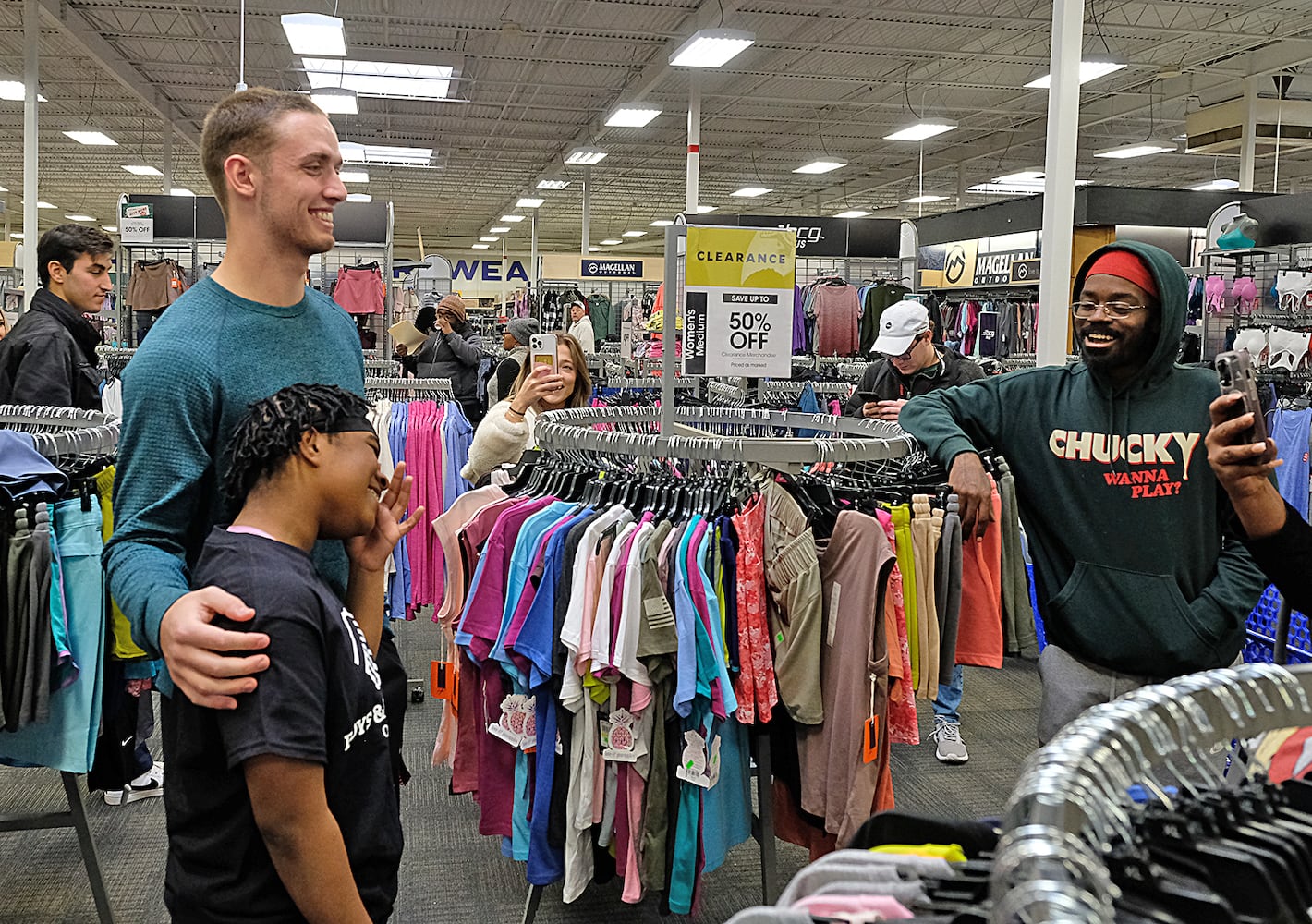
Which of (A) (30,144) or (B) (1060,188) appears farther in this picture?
(A) (30,144)

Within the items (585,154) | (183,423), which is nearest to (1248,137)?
(585,154)

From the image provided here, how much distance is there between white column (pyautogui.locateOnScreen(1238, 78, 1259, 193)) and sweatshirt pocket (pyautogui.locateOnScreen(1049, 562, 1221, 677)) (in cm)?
1317

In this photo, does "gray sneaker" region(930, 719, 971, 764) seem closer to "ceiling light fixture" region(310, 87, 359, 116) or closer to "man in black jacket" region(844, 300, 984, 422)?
"man in black jacket" region(844, 300, 984, 422)

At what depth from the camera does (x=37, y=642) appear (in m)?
2.48

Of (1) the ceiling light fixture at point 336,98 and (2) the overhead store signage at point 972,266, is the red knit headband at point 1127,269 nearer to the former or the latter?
(1) the ceiling light fixture at point 336,98

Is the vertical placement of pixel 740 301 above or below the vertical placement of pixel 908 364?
above

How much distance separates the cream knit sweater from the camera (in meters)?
4.02

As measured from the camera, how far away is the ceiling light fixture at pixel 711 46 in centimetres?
1002

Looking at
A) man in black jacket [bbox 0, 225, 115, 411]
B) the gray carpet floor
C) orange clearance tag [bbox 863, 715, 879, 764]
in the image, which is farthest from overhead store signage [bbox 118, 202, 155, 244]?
orange clearance tag [bbox 863, 715, 879, 764]

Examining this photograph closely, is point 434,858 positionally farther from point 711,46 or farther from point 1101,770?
point 711,46

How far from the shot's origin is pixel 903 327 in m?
5.36

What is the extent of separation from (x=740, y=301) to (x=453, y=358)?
5.19 metres

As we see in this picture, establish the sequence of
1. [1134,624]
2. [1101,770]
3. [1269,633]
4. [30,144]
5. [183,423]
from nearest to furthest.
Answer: [1101,770], [183,423], [1134,624], [1269,633], [30,144]

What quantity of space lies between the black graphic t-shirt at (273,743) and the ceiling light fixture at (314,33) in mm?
7238
